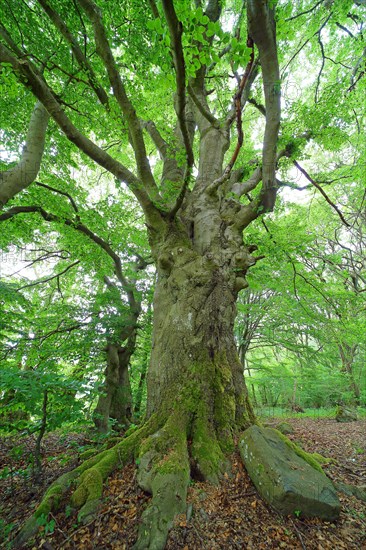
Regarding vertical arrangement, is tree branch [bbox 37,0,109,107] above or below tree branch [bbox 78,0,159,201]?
above

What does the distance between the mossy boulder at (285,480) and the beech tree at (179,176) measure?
31cm

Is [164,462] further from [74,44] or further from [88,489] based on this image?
[74,44]

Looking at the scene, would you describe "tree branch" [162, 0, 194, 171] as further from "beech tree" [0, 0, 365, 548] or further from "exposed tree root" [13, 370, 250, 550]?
"exposed tree root" [13, 370, 250, 550]

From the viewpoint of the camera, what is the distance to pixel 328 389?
12727 millimetres

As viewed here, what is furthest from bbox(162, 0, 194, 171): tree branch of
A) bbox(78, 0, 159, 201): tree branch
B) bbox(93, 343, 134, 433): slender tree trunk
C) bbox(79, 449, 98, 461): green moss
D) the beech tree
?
bbox(93, 343, 134, 433): slender tree trunk

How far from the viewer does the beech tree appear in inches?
88.4

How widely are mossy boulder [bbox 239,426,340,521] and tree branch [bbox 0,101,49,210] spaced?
433 centimetres

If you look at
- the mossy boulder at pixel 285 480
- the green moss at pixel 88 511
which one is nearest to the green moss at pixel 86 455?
the green moss at pixel 88 511

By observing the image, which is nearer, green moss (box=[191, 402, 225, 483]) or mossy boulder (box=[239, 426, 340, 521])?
mossy boulder (box=[239, 426, 340, 521])

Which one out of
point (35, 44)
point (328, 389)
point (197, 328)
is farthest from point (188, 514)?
point (328, 389)

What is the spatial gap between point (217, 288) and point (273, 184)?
2.00m

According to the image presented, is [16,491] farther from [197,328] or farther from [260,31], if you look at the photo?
[260,31]

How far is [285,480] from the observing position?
81.3 inches

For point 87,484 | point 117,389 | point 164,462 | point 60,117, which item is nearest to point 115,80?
point 60,117
